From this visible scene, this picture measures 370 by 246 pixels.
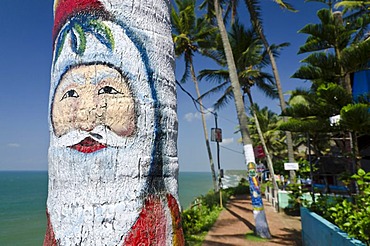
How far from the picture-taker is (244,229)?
30.1 feet

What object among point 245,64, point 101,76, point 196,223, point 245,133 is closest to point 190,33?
point 245,64

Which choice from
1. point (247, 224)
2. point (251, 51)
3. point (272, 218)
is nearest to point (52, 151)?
point (247, 224)

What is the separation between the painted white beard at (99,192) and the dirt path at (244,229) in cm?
703

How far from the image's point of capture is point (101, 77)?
3.75 feet

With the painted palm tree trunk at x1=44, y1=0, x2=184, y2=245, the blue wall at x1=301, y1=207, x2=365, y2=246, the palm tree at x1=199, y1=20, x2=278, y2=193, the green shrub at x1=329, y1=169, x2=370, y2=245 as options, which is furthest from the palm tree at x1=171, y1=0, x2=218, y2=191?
the painted palm tree trunk at x1=44, y1=0, x2=184, y2=245

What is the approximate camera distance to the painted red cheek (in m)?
1.10

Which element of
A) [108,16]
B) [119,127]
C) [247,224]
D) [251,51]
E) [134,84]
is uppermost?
[251,51]

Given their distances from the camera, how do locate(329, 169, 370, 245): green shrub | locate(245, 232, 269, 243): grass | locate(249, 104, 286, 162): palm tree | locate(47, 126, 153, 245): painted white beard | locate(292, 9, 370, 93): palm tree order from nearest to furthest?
locate(47, 126, 153, 245): painted white beard, locate(329, 169, 370, 245): green shrub, locate(292, 9, 370, 93): palm tree, locate(245, 232, 269, 243): grass, locate(249, 104, 286, 162): palm tree

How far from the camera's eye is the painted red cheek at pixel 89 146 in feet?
3.62

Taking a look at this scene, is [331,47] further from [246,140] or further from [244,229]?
[244,229]

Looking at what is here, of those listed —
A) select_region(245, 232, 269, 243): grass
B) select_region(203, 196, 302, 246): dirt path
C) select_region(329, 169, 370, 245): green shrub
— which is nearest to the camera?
select_region(329, 169, 370, 245): green shrub

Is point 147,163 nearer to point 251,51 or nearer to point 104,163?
point 104,163

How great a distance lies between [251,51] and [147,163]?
14256mm

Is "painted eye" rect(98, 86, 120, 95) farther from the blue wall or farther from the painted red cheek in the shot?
the blue wall
